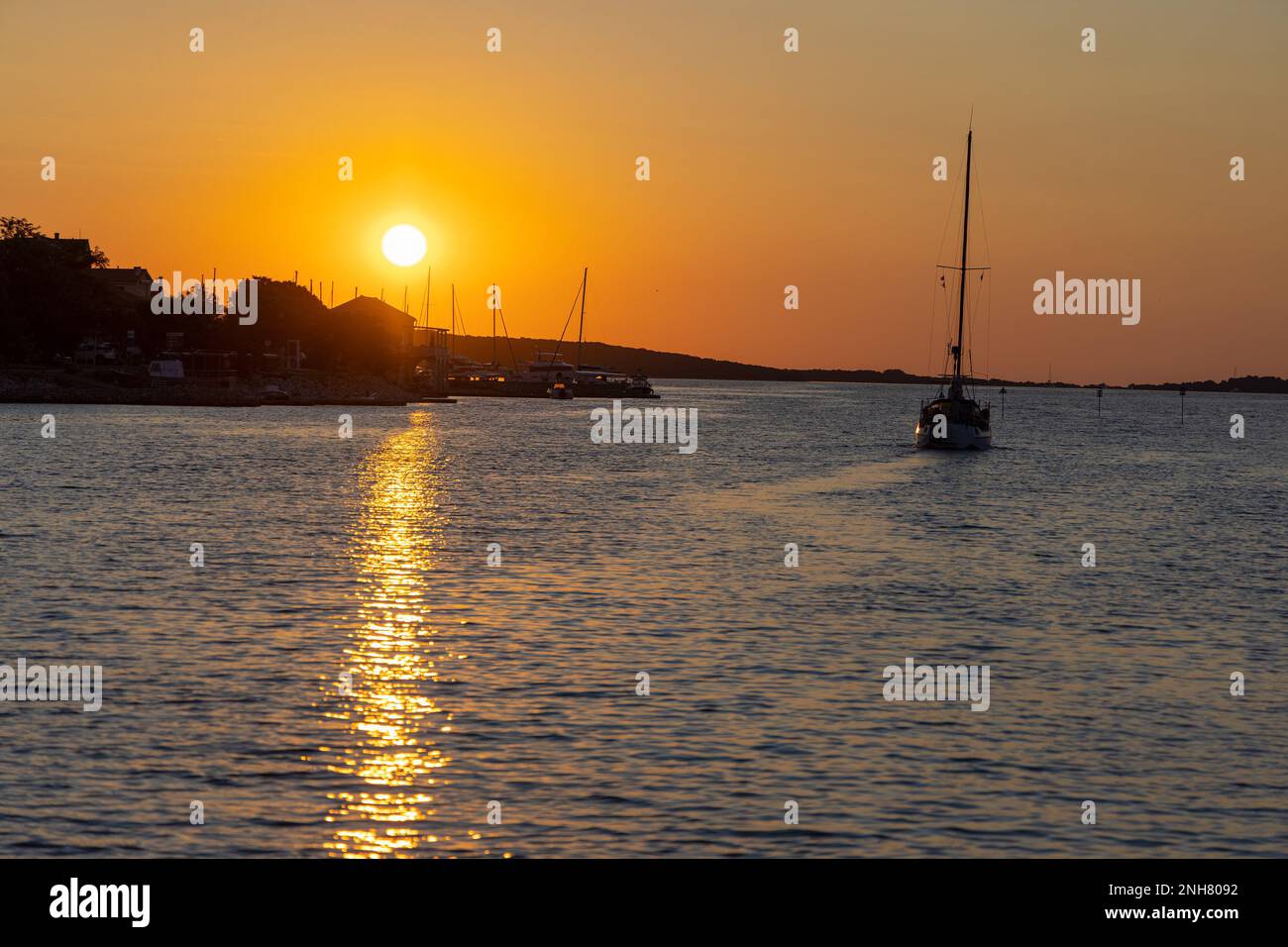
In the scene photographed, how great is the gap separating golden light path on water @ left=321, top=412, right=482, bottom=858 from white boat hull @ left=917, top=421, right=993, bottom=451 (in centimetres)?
6235

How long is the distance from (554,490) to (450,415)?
128 m

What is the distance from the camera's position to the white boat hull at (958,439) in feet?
331

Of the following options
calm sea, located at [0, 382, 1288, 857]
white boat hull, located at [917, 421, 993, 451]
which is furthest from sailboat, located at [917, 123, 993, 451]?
calm sea, located at [0, 382, 1288, 857]

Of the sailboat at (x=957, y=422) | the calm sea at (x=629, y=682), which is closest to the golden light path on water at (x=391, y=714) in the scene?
the calm sea at (x=629, y=682)

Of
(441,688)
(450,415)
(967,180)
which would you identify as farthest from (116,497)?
(450,415)

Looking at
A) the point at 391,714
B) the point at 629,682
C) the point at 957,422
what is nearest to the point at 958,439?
the point at 957,422

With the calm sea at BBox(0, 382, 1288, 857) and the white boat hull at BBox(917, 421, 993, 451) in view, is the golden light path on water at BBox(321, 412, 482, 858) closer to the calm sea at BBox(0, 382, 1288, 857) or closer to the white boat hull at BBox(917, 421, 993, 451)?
the calm sea at BBox(0, 382, 1288, 857)

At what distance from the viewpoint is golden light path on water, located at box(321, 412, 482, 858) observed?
1521 centimetres

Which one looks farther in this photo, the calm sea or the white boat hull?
the white boat hull

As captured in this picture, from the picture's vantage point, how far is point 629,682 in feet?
75.5

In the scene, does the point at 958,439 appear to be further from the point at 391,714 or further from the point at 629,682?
the point at 391,714
